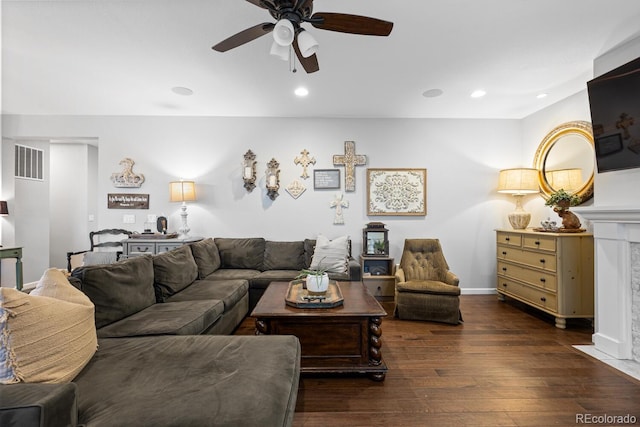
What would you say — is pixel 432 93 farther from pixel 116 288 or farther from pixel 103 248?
pixel 103 248

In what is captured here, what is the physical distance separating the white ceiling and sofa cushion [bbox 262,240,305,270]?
77.9 inches

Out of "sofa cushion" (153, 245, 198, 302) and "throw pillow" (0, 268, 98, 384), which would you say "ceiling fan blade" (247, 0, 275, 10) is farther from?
"sofa cushion" (153, 245, 198, 302)

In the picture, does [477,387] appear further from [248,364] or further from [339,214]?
[339,214]

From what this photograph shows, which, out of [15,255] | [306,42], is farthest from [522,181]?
[15,255]

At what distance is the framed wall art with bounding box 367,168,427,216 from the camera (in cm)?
425

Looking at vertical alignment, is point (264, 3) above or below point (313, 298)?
above

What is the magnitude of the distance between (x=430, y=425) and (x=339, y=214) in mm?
2929

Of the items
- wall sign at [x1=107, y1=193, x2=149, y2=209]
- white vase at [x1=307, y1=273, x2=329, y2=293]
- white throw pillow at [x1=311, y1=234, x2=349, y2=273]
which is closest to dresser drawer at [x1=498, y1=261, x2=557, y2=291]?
white throw pillow at [x1=311, y1=234, x2=349, y2=273]

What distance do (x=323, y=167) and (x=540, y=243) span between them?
2935 mm

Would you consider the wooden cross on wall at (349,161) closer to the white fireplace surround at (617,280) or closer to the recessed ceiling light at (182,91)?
the recessed ceiling light at (182,91)

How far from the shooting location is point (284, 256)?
3904mm

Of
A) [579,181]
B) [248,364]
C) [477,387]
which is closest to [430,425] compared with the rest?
[477,387]

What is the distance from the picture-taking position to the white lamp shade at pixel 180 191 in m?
3.93

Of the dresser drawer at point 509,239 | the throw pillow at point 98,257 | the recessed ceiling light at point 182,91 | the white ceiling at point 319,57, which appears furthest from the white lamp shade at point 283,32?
the throw pillow at point 98,257
